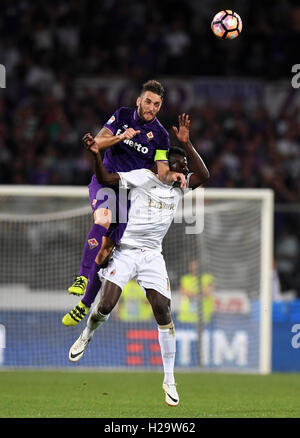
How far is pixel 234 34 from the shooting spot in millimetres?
9922

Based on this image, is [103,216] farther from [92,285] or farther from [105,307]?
[105,307]

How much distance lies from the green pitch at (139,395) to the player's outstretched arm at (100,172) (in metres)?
2.29

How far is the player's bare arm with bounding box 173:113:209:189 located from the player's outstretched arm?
742 millimetres

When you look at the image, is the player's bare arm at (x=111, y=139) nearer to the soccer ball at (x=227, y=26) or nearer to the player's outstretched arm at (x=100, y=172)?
the player's outstretched arm at (x=100, y=172)

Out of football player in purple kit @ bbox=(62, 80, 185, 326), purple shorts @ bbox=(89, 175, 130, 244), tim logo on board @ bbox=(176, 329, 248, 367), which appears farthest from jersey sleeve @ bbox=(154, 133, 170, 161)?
tim logo on board @ bbox=(176, 329, 248, 367)

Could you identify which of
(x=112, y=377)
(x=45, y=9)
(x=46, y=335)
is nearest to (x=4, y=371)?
(x=46, y=335)

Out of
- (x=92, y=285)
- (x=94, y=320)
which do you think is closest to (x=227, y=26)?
(x=92, y=285)

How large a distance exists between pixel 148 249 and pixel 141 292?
20.3 feet

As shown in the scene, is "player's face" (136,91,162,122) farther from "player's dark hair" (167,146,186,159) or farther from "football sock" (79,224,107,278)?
"football sock" (79,224,107,278)

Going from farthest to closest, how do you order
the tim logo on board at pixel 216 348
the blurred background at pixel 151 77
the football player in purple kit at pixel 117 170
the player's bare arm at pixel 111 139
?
the blurred background at pixel 151 77 → the tim logo on board at pixel 216 348 → the football player in purple kit at pixel 117 170 → the player's bare arm at pixel 111 139

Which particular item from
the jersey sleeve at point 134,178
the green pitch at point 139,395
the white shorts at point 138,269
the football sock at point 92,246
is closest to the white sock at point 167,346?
the white shorts at point 138,269

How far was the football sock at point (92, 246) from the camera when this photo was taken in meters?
9.74

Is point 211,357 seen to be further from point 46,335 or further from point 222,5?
point 222,5

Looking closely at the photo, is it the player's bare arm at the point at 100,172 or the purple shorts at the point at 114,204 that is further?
the purple shorts at the point at 114,204
